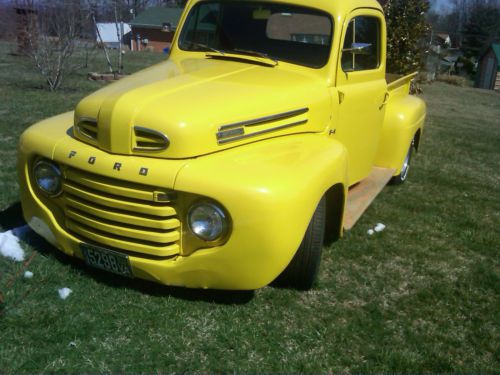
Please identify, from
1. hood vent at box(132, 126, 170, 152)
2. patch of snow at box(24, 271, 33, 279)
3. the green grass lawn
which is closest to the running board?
the green grass lawn

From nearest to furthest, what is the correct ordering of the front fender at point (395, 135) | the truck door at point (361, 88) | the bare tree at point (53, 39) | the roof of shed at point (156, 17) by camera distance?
1. the truck door at point (361, 88)
2. the front fender at point (395, 135)
3. the bare tree at point (53, 39)
4. the roof of shed at point (156, 17)

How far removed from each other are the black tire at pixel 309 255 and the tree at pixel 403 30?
10.4 meters

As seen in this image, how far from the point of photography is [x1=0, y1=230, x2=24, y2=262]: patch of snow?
321cm

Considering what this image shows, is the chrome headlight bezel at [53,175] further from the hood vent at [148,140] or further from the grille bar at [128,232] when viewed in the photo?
the hood vent at [148,140]

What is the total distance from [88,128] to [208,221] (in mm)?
983

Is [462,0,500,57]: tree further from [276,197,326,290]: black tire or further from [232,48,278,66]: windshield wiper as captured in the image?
[276,197,326,290]: black tire

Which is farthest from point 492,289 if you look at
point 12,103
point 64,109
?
point 12,103

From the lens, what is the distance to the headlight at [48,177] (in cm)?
290

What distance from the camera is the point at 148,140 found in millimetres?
2701

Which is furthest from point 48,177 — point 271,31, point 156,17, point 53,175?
point 156,17

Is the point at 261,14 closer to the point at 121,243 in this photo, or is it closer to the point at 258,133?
the point at 258,133

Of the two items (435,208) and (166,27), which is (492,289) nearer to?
(435,208)

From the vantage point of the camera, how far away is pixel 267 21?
12.4 feet

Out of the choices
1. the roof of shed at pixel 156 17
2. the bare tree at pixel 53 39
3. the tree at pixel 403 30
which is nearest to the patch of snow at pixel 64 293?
the bare tree at pixel 53 39
